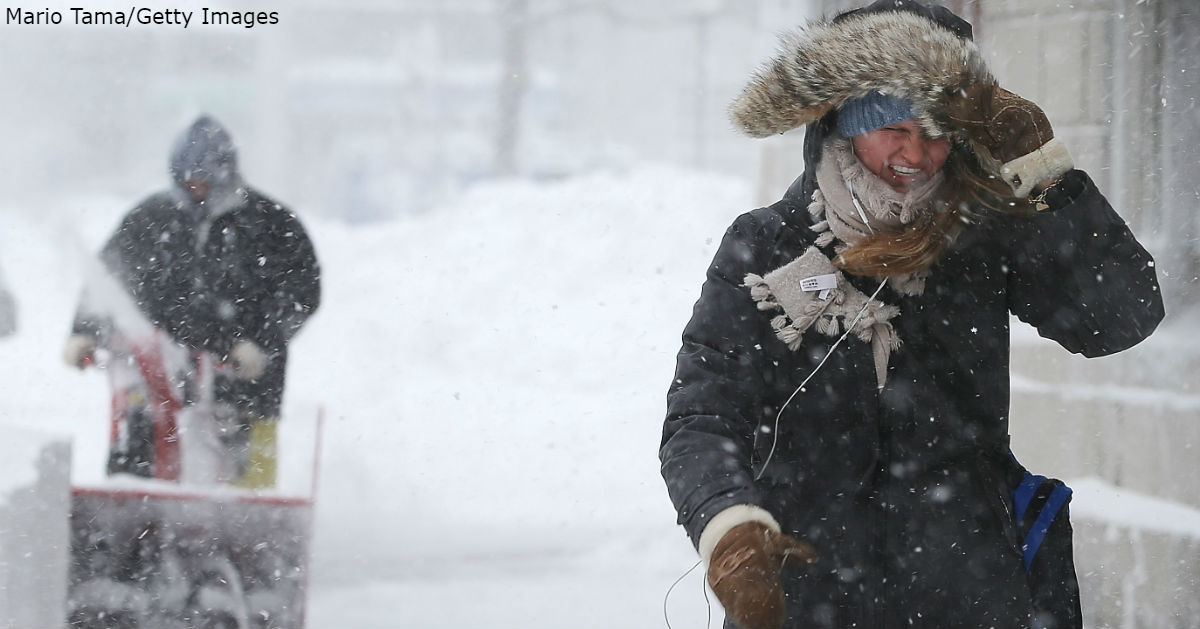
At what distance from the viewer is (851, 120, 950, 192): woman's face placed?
215 cm

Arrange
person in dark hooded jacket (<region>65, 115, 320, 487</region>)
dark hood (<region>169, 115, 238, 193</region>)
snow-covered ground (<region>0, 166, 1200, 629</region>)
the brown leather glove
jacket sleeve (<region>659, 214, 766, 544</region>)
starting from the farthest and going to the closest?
snow-covered ground (<region>0, 166, 1200, 629</region>)
dark hood (<region>169, 115, 238, 193</region>)
person in dark hooded jacket (<region>65, 115, 320, 487</region>)
jacket sleeve (<region>659, 214, 766, 544</region>)
the brown leather glove

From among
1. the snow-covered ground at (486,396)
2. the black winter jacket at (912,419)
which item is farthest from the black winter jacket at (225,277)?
the black winter jacket at (912,419)

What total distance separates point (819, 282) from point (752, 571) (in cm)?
55

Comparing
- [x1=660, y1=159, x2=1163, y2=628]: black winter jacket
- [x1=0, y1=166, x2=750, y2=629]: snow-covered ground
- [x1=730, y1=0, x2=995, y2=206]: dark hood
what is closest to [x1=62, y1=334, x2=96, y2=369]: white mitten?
[x1=0, y1=166, x2=750, y2=629]: snow-covered ground

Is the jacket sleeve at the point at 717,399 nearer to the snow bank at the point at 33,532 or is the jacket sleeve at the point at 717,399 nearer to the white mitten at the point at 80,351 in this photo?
the snow bank at the point at 33,532

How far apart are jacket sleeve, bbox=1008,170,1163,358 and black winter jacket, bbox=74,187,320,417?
12.2ft

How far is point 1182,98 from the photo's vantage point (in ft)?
15.3

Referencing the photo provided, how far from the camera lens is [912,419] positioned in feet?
6.76

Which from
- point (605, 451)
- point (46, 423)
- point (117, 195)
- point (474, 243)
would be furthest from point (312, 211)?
point (605, 451)

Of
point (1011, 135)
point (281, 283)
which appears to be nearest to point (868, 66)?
point (1011, 135)

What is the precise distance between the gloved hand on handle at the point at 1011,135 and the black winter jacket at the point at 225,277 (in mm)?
3725

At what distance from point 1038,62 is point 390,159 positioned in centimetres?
1656

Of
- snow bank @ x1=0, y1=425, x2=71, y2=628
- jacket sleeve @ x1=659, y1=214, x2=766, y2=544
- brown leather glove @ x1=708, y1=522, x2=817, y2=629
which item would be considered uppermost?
jacket sleeve @ x1=659, y1=214, x2=766, y2=544

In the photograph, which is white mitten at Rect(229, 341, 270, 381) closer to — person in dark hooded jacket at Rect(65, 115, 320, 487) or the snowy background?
person in dark hooded jacket at Rect(65, 115, 320, 487)
